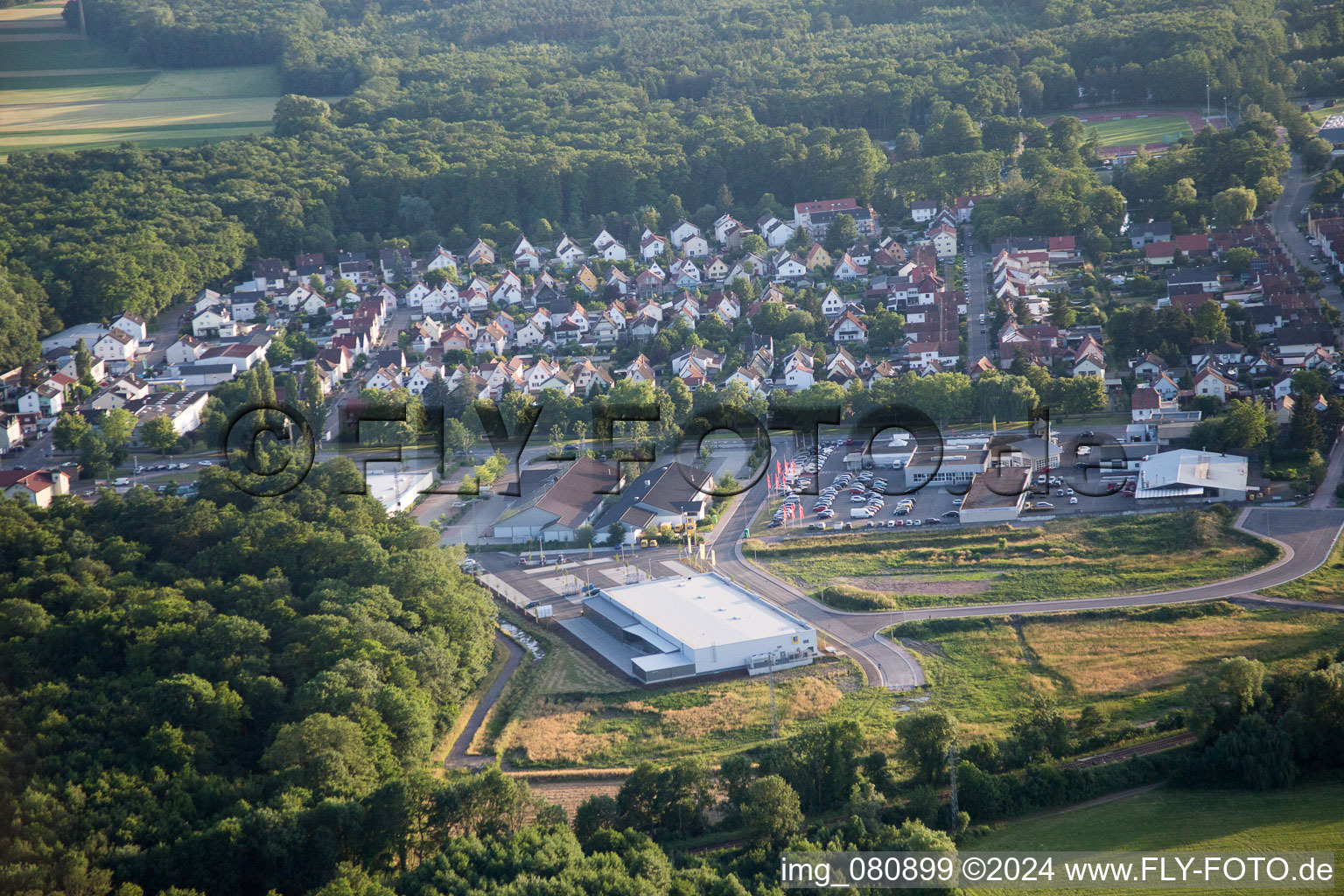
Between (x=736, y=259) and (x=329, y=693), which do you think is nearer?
(x=329, y=693)

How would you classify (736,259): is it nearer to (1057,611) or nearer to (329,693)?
(1057,611)

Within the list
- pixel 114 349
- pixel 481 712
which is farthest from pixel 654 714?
pixel 114 349

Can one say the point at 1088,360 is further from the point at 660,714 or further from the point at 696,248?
the point at 696,248

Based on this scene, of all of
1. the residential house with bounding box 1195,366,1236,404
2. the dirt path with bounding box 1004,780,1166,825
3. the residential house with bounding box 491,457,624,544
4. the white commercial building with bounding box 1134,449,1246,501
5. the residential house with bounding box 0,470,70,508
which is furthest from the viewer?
the residential house with bounding box 1195,366,1236,404

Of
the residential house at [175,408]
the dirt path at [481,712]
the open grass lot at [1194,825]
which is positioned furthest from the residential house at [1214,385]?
the residential house at [175,408]

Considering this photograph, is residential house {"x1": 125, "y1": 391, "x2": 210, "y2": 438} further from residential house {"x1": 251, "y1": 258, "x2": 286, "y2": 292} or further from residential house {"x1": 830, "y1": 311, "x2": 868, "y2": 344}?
residential house {"x1": 830, "y1": 311, "x2": 868, "y2": 344}

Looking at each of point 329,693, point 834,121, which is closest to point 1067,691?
point 329,693

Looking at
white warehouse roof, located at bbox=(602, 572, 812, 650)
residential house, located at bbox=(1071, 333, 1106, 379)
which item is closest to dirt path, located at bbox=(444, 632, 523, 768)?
white warehouse roof, located at bbox=(602, 572, 812, 650)
